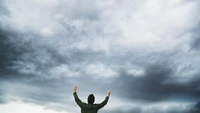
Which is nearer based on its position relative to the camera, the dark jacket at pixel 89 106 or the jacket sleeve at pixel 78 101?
the dark jacket at pixel 89 106

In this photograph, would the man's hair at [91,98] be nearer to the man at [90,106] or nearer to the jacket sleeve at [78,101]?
the man at [90,106]

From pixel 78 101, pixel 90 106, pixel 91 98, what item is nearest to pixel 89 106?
pixel 90 106

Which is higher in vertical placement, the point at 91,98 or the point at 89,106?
the point at 91,98

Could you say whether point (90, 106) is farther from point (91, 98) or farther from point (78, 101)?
point (78, 101)

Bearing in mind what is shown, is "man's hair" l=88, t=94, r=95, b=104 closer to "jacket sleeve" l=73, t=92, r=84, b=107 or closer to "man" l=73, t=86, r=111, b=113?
"man" l=73, t=86, r=111, b=113

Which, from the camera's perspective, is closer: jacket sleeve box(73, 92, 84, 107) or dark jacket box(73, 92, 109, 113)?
dark jacket box(73, 92, 109, 113)

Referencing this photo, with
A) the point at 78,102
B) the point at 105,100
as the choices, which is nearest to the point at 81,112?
the point at 78,102

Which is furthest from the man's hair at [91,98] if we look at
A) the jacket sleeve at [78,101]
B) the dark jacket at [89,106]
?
the jacket sleeve at [78,101]

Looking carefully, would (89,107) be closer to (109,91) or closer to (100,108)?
(100,108)

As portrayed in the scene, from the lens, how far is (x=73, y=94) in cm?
1523

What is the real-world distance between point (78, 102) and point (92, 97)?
3.75 feet

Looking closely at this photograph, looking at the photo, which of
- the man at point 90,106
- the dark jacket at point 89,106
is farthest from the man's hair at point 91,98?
the dark jacket at point 89,106

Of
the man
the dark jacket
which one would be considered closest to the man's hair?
the man

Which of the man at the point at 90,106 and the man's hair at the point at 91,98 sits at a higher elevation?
the man's hair at the point at 91,98
